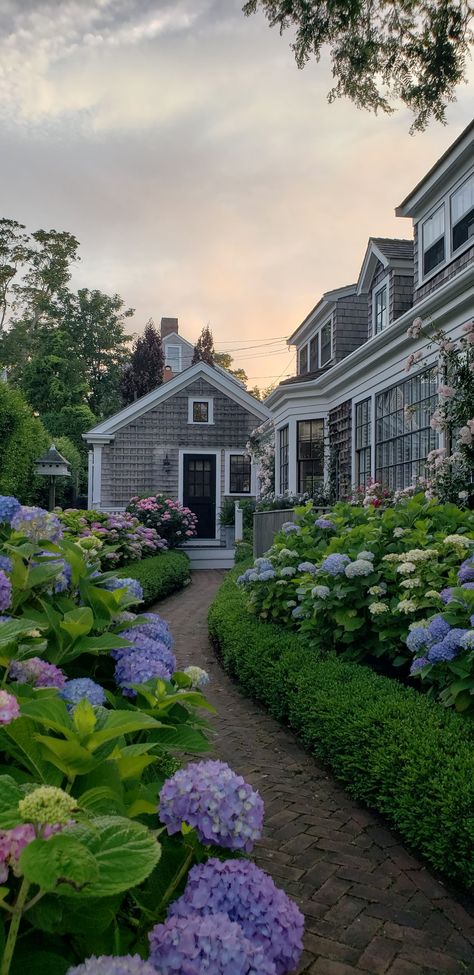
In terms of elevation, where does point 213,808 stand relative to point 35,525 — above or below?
below

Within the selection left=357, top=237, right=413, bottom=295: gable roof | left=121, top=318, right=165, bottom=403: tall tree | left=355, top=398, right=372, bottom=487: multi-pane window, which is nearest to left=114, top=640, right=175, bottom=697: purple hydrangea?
left=355, top=398, right=372, bottom=487: multi-pane window

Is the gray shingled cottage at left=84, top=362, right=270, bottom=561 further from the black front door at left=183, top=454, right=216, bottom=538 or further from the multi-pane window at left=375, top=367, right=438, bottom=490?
the multi-pane window at left=375, top=367, right=438, bottom=490

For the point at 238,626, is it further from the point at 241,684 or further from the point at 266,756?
the point at 266,756

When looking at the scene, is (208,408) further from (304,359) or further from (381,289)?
(381,289)

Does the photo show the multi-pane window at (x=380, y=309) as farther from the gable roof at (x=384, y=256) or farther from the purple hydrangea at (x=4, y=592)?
the purple hydrangea at (x=4, y=592)

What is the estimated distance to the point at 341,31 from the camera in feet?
19.1

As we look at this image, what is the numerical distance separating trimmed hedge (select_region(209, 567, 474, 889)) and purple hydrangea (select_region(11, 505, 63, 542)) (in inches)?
69.6

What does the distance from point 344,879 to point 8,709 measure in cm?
206

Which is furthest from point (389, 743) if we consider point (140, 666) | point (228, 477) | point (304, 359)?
point (304, 359)

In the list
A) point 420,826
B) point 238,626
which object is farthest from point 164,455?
point 420,826

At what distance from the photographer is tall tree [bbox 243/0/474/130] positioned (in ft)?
18.6

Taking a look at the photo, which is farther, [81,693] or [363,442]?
[363,442]

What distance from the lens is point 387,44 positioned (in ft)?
19.2

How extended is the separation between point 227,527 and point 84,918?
16.5m
